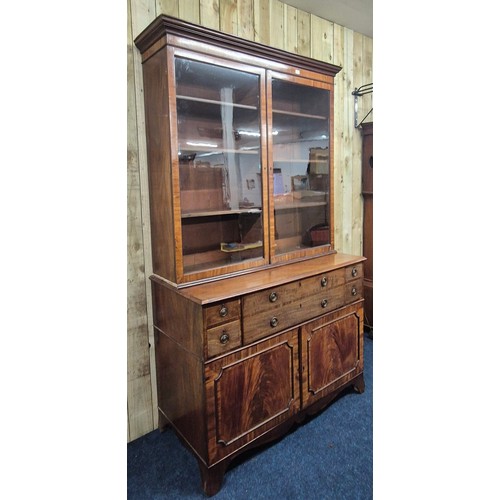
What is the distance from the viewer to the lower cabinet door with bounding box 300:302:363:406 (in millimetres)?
2002

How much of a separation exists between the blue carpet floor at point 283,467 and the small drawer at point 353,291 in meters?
0.66

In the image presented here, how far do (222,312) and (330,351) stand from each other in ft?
2.69

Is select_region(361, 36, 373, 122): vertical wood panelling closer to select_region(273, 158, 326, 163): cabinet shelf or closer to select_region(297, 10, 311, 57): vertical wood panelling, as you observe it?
select_region(297, 10, 311, 57): vertical wood panelling

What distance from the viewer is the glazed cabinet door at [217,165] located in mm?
1725

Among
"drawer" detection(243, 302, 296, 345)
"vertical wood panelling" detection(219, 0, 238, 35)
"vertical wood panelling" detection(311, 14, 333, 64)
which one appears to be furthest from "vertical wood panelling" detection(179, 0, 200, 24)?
"drawer" detection(243, 302, 296, 345)

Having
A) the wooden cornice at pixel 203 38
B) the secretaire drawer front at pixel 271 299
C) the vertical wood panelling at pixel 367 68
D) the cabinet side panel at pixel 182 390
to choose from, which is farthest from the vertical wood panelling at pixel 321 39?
the cabinet side panel at pixel 182 390

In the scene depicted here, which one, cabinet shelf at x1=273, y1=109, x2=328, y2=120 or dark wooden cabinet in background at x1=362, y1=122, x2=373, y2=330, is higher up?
cabinet shelf at x1=273, y1=109, x2=328, y2=120

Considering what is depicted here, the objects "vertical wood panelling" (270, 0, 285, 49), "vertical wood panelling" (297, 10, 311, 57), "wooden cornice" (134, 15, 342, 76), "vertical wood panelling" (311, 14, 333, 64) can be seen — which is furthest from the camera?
"vertical wood panelling" (311, 14, 333, 64)

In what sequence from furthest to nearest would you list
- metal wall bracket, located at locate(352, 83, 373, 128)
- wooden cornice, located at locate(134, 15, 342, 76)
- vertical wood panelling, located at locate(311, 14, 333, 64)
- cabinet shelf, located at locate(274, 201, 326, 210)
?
metal wall bracket, located at locate(352, 83, 373, 128)
vertical wood panelling, located at locate(311, 14, 333, 64)
cabinet shelf, located at locate(274, 201, 326, 210)
wooden cornice, located at locate(134, 15, 342, 76)
